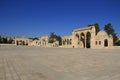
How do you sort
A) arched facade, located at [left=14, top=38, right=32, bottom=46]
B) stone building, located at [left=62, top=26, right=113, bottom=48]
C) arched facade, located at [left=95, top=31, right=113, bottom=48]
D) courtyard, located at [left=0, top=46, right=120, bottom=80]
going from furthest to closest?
arched facade, located at [left=14, top=38, right=32, bottom=46], stone building, located at [left=62, top=26, right=113, bottom=48], arched facade, located at [left=95, top=31, right=113, bottom=48], courtyard, located at [left=0, top=46, right=120, bottom=80]

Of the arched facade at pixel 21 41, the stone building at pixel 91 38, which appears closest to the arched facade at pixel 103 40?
the stone building at pixel 91 38

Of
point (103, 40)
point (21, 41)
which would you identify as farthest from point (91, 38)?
point (21, 41)

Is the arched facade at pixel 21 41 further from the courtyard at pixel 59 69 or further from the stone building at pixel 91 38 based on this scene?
the courtyard at pixel 59 69

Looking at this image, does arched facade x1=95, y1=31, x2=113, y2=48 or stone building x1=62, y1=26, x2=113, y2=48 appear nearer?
arched facade x1=95, y1=31, x2=113, y2=48

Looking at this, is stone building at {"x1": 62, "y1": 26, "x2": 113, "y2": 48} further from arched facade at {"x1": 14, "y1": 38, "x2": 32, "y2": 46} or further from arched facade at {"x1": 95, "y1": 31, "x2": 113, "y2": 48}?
arched facade at {"x1": 14, "y1": 38, "x2": 32, "y2": 46}

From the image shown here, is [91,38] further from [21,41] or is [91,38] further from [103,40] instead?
[21,41]

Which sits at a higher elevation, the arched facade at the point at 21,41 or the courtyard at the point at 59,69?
the arched facade at the point at 21,41

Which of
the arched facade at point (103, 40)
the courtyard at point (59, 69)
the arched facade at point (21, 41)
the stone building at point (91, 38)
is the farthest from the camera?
the arched facade at point (21, 41)

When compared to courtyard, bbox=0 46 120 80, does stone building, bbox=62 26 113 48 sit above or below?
above

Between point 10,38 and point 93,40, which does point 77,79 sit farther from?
point 10,38

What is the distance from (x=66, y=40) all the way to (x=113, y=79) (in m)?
69.3

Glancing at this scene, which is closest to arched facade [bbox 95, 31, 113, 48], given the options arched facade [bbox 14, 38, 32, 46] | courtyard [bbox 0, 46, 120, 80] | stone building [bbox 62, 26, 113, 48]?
stone building [bbox 62, 26, 113, 48]

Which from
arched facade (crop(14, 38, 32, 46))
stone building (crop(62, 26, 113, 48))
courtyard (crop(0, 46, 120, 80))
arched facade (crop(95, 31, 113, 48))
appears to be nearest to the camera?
courtyard (crop(0, 46, 120, 80))

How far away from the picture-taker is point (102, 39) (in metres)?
47.6
